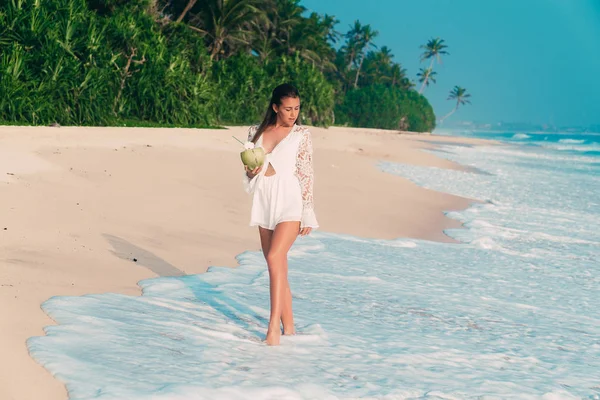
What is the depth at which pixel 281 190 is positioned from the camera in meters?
4.51

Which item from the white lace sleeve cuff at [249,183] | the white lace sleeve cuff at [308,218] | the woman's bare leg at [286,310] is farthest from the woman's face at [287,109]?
the woman's bare leg at [286,310]

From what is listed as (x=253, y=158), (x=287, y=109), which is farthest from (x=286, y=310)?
Result: (x=287, y=109)

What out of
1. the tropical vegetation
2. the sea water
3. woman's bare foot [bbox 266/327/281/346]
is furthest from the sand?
the tropical vegetation

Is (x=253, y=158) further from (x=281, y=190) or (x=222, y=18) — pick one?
(x=222, y=18)

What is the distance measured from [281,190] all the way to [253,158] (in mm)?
300

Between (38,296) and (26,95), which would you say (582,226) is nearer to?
(38,296)

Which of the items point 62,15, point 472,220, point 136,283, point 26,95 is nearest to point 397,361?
point 136,283

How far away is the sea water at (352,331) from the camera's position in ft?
12.2

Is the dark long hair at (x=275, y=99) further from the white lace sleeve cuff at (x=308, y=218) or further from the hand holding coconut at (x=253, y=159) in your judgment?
the white lace sleeve cuff at (x=308, y=218)

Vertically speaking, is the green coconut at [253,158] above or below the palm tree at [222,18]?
below

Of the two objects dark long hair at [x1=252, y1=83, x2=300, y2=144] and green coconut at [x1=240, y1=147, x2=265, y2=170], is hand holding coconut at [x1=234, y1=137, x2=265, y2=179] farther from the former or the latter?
dark long hair at [x1=252, y1=83, x2=300, y2=144]

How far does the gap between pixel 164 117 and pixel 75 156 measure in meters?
17.3

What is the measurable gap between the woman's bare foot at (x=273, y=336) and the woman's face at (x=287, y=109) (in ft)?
4.10

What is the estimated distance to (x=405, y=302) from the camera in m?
5.95
